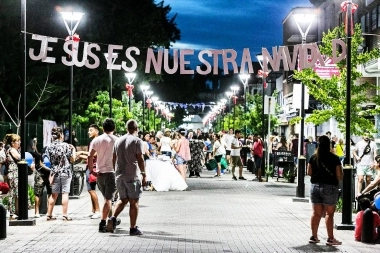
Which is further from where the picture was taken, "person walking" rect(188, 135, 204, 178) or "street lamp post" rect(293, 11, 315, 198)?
"person walking" rect(188, 135, 204, 178)

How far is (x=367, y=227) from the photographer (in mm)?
13180

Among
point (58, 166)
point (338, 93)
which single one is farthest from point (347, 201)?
point (338, 93)

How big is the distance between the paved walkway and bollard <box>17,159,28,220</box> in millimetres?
350

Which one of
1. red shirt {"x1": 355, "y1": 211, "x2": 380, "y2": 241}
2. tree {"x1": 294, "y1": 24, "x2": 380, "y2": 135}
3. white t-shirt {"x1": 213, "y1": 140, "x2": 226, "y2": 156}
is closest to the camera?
red shirt {"x1": 355, "y1": 211, "x2": 380, "y2": 241}

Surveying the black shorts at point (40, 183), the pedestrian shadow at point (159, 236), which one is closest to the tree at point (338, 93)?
the black shorts at point (40, 183)

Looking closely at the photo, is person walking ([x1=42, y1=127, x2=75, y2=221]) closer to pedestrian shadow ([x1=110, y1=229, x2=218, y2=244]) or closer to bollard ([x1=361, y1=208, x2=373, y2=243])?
pedestrian shadow ([x1=110, y1=229, x2=218, y2=244])

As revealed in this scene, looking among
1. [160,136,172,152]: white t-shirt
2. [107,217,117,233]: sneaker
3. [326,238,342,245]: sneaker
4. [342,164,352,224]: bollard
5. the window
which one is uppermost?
the window

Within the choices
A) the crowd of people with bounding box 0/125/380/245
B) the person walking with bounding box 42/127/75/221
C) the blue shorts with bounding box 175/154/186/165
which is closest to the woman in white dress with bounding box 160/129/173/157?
the blue shorts with bounding box 175/154/186/165

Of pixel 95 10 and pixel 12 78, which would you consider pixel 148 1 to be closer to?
pixel 95 10

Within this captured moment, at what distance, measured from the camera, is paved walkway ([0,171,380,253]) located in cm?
1234

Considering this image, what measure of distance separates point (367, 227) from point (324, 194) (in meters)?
1.04

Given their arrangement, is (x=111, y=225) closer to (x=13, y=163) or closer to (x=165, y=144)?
(x=13, y=163)

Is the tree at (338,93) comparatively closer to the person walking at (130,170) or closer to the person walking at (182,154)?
the person walking at (182,154)

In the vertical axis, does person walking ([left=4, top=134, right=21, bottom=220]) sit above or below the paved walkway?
above
